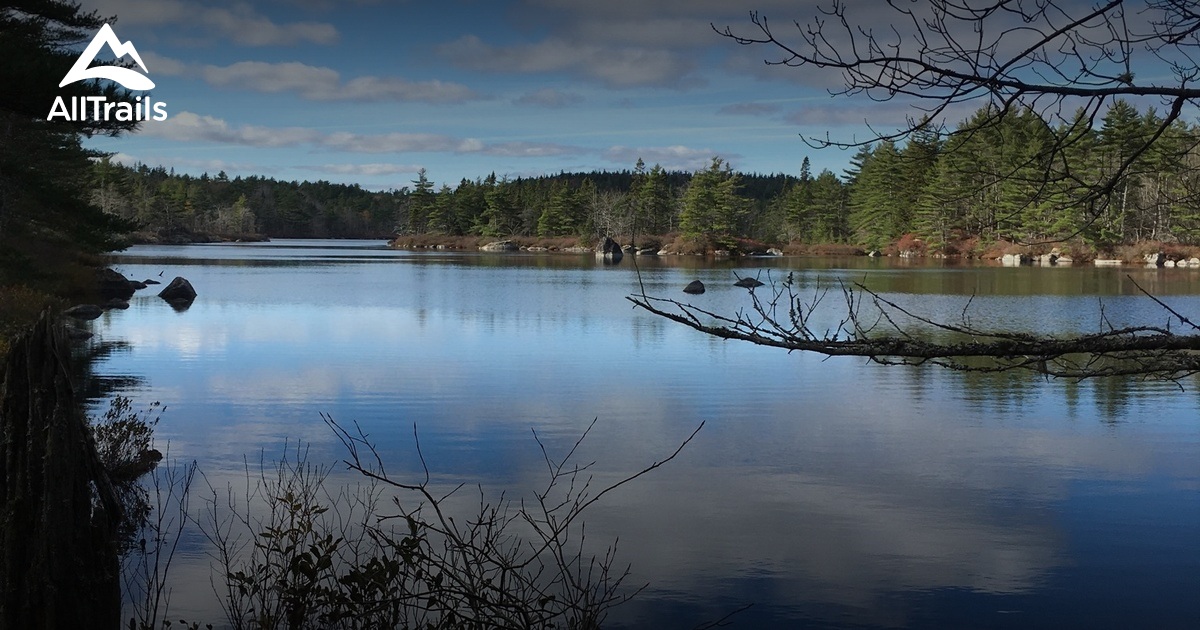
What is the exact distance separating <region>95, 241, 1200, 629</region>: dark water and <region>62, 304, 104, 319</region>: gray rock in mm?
2398

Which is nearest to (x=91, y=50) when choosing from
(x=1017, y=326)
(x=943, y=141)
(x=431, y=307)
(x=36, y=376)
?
(x=36, y=376)

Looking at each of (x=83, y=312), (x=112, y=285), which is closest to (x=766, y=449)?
(x=83, y=312)

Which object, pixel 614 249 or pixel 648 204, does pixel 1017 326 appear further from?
pixel 648 204

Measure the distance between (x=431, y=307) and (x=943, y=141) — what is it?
2904 cm

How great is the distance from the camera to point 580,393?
17094mm

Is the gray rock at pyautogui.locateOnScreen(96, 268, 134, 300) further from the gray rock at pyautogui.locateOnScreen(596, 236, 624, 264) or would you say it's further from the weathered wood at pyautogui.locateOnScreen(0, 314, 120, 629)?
the gray rock at pyautogui.locateOnScreen(596, 236, 624, 264)

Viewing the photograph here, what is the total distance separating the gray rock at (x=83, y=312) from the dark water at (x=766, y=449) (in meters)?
2.40

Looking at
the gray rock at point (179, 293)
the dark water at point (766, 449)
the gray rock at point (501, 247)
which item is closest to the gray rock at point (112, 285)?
the gray rock at point (179, 293)

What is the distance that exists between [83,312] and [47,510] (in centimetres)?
2628

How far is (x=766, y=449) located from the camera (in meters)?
12.9

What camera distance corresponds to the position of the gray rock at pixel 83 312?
29.2m

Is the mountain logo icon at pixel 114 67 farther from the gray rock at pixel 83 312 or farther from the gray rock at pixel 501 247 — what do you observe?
the gray rock at pixel 501 247

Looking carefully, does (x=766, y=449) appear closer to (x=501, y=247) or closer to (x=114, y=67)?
(x=114, y=67)

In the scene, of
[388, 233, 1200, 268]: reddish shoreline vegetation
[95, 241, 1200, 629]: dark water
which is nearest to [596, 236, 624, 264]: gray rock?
[388, 233, 1200, 268]: reddish shoreline vegetation
